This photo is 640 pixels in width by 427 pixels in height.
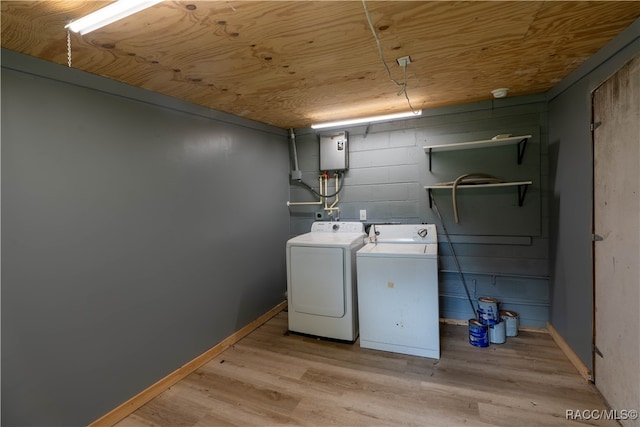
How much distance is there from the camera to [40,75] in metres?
1.55

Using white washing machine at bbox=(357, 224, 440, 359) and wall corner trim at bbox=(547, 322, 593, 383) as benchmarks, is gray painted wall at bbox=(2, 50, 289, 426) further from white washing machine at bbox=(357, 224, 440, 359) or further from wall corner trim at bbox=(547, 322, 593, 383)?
wall corner trim at bbox=(547, 322, 593, 383)

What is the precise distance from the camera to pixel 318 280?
2.77m

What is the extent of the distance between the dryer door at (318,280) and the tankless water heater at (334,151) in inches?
43.9

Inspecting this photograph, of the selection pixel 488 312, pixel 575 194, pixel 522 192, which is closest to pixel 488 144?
pixel 522 192

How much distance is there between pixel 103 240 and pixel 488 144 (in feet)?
10.5

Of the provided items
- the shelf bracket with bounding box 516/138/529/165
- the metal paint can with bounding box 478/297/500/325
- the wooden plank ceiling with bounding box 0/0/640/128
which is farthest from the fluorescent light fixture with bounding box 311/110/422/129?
the metal paint can with bounding box 478/297/500/325

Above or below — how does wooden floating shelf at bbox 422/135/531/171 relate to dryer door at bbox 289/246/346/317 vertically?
above

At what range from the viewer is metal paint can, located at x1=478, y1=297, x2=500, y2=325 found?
263cm

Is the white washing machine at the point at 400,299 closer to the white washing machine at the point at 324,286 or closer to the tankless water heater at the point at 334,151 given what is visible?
the white washing machine at the point at 324,286

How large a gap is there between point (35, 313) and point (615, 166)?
323 cm

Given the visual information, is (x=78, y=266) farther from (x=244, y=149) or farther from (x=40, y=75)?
(x=244, y=149)

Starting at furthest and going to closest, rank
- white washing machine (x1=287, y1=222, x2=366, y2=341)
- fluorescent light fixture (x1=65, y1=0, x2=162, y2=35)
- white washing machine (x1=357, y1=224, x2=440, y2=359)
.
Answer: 1. white washing machine (x1=287, y1=222, x2=366, y2=341)
2. white washing machine (x1=357, y1=224, x2=440, y2=359)
3. fluorescent light fixture (x1=65, y1=0, x2=162, y2=35)

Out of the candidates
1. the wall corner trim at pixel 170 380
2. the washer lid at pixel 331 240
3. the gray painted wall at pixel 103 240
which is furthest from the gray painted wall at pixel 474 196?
the wall corner trim at pixel 170 380

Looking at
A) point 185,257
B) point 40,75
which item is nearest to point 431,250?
point 185,257
